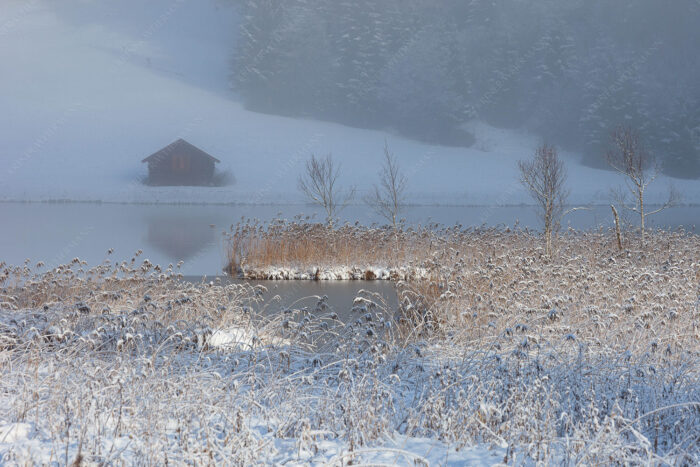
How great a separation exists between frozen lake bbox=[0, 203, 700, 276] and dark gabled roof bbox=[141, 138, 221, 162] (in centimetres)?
744

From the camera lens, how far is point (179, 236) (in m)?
24.8

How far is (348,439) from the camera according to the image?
4172 mm

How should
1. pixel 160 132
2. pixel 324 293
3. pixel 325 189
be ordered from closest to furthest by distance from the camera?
pixel 324 293 < pixel 325 189 < pixel 160 132

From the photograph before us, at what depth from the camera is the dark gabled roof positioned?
5012 centimetres

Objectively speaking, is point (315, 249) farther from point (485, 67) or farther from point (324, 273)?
point (485, 67)

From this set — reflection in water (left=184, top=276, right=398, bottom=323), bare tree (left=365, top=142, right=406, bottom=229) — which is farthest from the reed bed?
bare tree (left=365, top=142, right=406, bottom=229)

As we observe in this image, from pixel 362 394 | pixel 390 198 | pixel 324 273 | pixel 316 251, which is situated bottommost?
pixel 324 273

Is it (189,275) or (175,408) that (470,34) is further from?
(175,408)

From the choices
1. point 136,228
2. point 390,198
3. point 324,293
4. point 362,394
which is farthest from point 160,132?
point 362,394

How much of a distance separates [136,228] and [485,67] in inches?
2160

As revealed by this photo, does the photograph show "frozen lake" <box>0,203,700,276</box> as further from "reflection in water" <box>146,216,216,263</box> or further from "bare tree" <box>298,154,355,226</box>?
"bare tree" <box>298,154,355,226</box>

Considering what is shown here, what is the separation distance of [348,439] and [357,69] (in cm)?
6696

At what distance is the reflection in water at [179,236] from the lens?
2048 centimetres

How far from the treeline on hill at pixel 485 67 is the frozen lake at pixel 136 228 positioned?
81.1 ft
